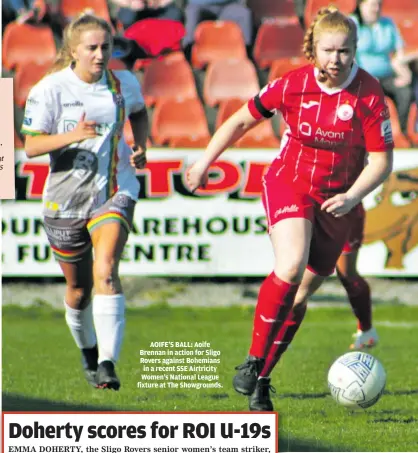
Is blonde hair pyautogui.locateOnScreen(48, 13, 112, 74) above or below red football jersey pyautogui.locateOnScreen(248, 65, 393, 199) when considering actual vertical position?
above

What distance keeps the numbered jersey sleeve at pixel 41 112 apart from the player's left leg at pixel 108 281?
49cm

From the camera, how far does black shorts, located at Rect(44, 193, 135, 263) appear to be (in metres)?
5.02

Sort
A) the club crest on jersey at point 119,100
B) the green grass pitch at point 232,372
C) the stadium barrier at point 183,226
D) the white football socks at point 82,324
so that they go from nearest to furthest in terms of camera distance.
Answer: the green grass pitch at point 232,372 → the club crest on jersey at point 119,100 → the white football socks at point 82,324 → the stadium barrier at point 183,226

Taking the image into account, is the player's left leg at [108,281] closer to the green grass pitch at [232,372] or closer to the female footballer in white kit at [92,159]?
the female footballer in white kit at [92,159]

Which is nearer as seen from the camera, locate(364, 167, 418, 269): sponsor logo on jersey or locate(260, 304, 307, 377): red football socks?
locate(260, 304, 307, 377): red football socks

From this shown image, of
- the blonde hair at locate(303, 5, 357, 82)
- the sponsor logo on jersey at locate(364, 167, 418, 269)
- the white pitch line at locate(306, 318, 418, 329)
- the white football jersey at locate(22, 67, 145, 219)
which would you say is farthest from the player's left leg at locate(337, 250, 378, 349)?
the blonde hair at locate(303, 5, 357, 82)

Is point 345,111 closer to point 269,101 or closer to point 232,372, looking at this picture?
point 269,101

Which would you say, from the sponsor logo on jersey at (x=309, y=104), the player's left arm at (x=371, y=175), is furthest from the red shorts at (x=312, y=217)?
the sponsor logo on jersey at (x=309, y=104)

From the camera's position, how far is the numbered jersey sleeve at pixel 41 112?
16.4 feet

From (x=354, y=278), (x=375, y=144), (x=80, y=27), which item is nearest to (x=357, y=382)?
(x=375, y=144)

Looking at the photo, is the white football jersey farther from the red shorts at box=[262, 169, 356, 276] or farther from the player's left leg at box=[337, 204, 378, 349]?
the player's left leg at box=[337, 204, 378, 349]

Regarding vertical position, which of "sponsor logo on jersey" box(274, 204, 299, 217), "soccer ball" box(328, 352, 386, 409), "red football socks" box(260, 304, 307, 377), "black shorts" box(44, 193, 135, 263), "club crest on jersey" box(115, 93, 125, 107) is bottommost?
"soccer ball" box(328, 352, 386, 409)

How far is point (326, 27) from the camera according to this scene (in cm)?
446

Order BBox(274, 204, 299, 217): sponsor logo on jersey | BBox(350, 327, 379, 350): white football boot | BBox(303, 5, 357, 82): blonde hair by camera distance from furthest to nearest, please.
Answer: BBox(350, 327, 379, 350): white football boot → BBox(274, 204, 299, 217): sponsor logo on jersey → BBox(303, 5, 357, 82): blonde hair
